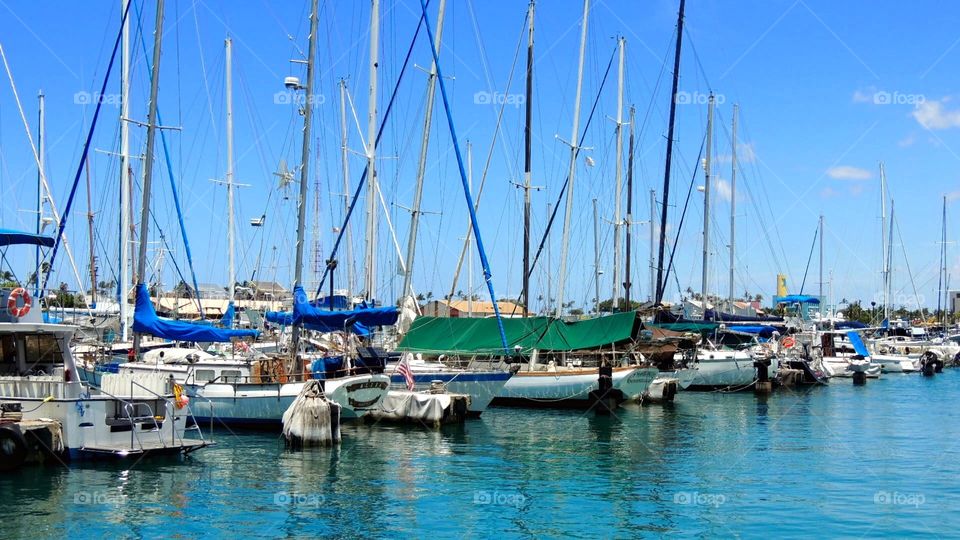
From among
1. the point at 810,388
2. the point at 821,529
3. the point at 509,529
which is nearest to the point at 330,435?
the point at 509,529

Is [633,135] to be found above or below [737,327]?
above

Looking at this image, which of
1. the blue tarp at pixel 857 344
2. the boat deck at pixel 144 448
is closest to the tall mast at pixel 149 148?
the boat deck at pixel 144 448

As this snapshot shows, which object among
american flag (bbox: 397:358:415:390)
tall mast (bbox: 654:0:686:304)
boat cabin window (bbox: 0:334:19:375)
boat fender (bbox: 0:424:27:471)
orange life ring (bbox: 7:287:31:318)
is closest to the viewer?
boat fender (bbox: 0:424:27:471)

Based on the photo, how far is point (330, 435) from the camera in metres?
27.9

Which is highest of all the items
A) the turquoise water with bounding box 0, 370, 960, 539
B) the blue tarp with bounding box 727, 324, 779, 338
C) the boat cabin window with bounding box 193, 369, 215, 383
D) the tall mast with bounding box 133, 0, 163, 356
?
the tall mast with bounding box 133, 0, 163, 356

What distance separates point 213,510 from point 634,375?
2559cm

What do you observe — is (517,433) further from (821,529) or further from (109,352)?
(109,352)

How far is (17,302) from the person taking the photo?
25609 millimetres

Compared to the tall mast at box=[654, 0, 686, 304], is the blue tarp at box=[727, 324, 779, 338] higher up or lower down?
lower down

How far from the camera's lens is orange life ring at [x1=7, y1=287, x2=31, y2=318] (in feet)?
83.6

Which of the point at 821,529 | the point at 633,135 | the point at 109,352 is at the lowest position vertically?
the point at 821,529

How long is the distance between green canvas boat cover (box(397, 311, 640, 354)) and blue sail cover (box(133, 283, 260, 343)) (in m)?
7.95

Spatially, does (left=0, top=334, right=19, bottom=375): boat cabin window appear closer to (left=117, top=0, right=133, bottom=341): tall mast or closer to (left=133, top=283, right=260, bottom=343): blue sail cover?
(left=133, top=283, right=260, bottom=343): blue sail cover

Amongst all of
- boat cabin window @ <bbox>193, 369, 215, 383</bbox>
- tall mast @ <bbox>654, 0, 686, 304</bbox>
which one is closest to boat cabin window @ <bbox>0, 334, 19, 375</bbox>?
boat cabin window @ <bbox>193, 369, 215, 383</bbox>
